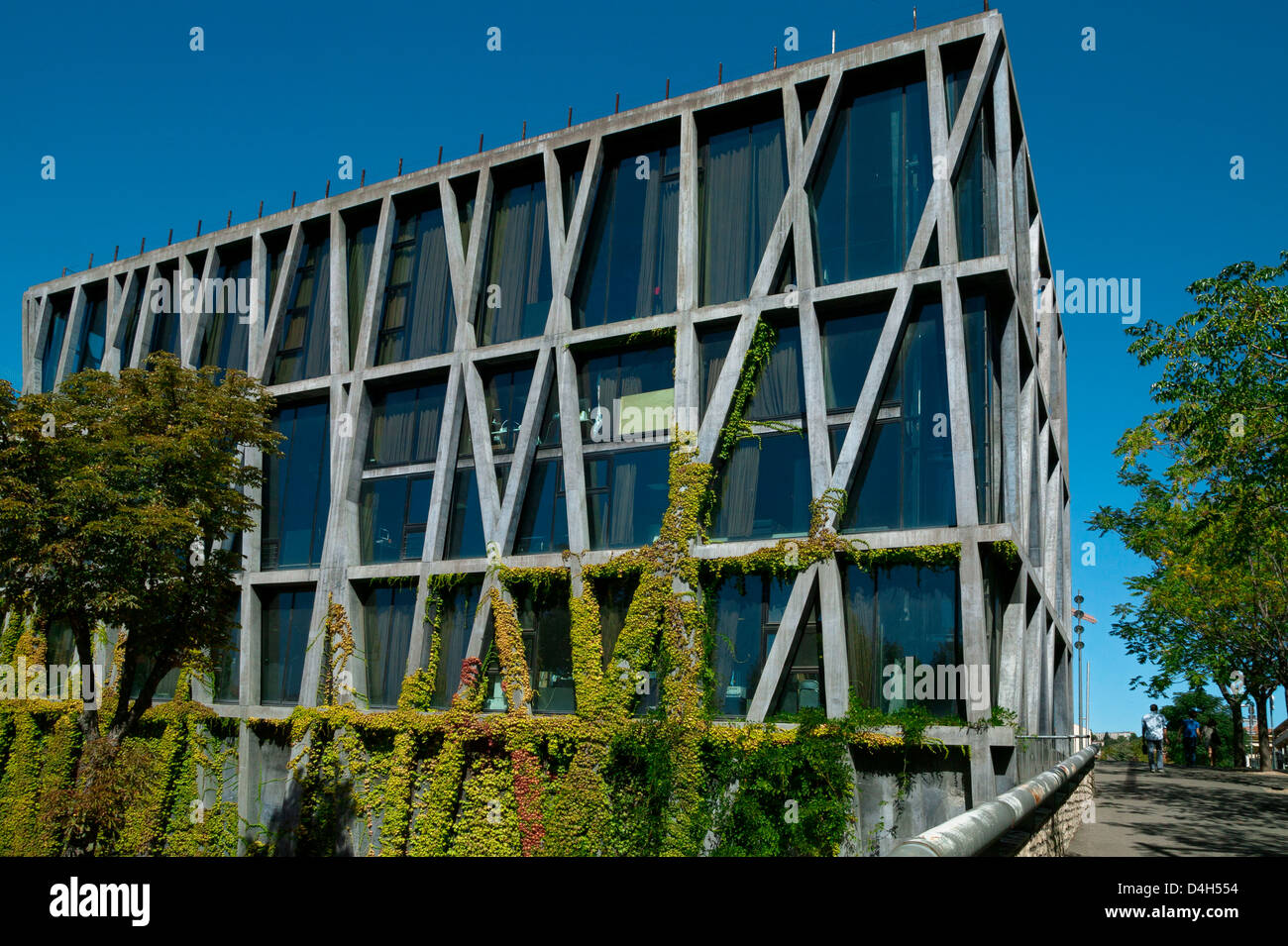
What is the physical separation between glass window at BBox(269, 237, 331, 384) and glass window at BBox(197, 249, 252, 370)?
2020 millimetres

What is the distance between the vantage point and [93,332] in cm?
3800

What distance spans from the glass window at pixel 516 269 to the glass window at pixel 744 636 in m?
9.61

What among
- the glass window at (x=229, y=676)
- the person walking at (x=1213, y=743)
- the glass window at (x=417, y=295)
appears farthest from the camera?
the person walking at (x=1213, y=743)

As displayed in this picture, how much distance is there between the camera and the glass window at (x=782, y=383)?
23109mm

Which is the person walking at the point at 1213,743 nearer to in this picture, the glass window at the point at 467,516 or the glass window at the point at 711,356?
the glass window at the point at 711,356

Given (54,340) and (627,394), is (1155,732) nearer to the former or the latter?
(627,394)

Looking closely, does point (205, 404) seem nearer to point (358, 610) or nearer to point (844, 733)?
point (358, 610)

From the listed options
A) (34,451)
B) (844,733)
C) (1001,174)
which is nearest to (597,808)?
(844,733)

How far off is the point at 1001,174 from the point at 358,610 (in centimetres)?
2027

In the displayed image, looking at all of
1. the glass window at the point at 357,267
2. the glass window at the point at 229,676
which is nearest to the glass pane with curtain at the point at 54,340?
the glass window at the point at 357,267

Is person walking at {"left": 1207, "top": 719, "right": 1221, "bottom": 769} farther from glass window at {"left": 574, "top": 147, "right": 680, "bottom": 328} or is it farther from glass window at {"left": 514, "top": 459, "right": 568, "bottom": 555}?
glass window at {"left": 574, "top": 147, "right": 680, "bottom": 328}

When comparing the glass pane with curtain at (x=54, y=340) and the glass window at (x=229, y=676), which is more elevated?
the glass pane with curtain at (x=54, y=340)

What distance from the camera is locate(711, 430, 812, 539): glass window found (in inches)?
885

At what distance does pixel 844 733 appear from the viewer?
2027 cm
